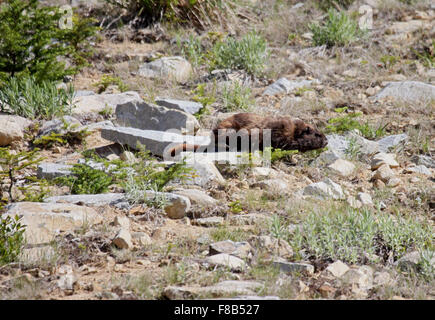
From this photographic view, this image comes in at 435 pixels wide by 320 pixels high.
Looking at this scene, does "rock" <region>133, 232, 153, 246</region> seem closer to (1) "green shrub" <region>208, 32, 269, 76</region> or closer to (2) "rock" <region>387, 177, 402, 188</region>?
(2) "rock" <region>387, 177, 402, 188</region>

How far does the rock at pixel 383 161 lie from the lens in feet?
20.4

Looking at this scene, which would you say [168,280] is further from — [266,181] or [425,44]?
[425,44]

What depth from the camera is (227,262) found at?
391 cm

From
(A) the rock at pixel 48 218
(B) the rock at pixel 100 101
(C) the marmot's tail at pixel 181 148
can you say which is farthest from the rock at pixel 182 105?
(A) the rock at pixel 48 218

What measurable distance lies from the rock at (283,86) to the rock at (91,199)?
13.6 feet

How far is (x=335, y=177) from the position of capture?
6.03 meters

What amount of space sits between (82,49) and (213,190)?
5681 millimetres

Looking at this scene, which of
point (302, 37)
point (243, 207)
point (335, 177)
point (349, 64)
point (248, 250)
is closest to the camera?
point (248, 250)

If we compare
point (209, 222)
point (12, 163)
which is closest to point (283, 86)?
point (209, 222)

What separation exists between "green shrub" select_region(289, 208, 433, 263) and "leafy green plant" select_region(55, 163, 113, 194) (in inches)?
81.0

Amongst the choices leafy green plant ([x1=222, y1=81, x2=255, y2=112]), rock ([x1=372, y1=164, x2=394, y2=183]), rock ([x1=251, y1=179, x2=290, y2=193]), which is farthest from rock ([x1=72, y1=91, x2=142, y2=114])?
rock ([x1=372, y1=164, x2=394, y2=183])

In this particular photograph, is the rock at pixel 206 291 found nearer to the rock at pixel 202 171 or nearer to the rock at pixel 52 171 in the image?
the rock at pixel 202 171

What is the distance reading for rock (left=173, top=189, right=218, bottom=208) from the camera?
5.09m

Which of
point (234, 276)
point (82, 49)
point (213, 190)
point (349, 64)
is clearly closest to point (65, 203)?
point (213, 190)
